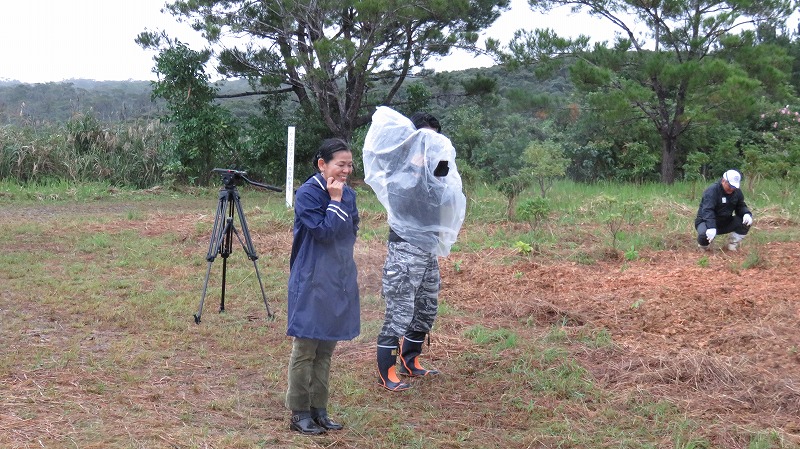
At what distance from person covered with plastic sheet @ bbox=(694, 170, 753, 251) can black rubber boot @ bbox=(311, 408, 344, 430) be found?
5667 millimetres

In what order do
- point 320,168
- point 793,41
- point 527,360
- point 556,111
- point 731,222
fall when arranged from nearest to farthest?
point 320,168 → point 527,360 → point 731,222 → point 556,111 → point 793,41

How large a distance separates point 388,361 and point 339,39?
35.4 feet

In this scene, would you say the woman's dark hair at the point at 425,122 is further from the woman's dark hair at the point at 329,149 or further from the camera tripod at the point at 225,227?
the camera tripod at the point at 225,227

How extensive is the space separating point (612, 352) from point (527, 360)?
2.01 feet

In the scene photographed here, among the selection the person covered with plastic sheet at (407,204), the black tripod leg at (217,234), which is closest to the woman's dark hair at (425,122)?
the person covered with plastic sheet at (407,204)

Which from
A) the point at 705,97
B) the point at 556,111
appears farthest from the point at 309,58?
the point at 705,97

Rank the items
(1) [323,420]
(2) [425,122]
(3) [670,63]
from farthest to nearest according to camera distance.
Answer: (3) [670,63]
(2) [425,122]
(1) [323,420]

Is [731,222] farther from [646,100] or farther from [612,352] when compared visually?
[646,100]

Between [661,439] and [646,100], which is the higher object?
[646,100]

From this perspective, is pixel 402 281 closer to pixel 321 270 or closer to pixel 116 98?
pixel 321 270

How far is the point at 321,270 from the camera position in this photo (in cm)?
391

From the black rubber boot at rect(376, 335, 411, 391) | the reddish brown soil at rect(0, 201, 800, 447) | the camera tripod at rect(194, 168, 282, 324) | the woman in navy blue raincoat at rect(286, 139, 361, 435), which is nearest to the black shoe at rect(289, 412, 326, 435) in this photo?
the woman in navy blue raincoat at rect(286, 139, 361, 435)

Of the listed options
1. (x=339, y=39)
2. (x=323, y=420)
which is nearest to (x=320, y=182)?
(x=323, y=420)

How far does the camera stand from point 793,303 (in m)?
6.15
